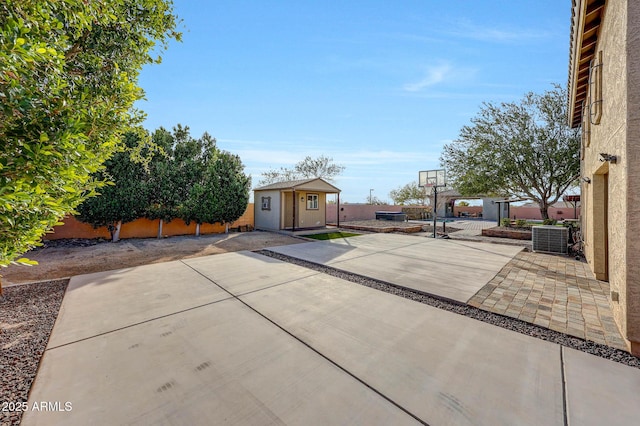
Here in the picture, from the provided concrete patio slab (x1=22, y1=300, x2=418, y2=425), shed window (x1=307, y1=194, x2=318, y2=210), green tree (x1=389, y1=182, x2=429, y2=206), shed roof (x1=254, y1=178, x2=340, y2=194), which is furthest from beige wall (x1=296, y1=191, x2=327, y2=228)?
green tree (x1=389, y1=182, x2=429, y2=206)

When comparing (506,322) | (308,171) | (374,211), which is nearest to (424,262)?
(506,322)

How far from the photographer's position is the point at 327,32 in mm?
7398

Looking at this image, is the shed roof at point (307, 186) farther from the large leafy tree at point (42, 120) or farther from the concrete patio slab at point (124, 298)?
the large leafy tree at point (42, 120)

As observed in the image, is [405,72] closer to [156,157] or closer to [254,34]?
[254,34]

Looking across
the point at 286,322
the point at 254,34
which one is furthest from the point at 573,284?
the point at 254,34

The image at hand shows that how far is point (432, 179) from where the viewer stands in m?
13.8

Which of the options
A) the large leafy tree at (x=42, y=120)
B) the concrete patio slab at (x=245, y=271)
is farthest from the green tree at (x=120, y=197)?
the large leafy tree at (x=42, y=120)

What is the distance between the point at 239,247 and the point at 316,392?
290 inches

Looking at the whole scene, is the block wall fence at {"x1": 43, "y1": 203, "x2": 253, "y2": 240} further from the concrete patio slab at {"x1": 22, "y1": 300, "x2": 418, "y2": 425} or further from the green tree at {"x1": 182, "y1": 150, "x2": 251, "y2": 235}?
the concrete patio slab at {"x1": 22, "y1": 300, "x2": 418, "y2": 425}

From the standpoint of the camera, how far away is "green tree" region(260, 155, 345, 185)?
3250 cm

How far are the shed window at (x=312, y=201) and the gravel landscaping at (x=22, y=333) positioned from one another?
1102 centimetres

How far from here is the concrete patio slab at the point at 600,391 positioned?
1.76 m

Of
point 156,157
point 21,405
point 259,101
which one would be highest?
point 259,101

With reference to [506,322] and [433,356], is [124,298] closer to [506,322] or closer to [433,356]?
[433,356]
